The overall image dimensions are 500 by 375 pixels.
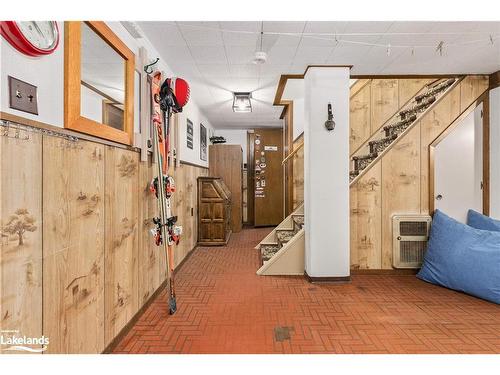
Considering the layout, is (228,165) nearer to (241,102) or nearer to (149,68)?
(241,102)

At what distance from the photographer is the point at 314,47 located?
2.95 m

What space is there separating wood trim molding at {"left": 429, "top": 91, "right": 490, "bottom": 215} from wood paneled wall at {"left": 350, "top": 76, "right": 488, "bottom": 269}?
0.14 ft

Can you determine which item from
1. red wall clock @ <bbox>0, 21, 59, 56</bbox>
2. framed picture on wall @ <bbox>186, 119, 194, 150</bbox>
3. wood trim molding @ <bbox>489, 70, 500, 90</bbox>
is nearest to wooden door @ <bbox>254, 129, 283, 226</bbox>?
framed picture on wall @ <bbox>186, 119, 194, 150</bbox>

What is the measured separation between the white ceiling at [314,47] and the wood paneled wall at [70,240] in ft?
4.50

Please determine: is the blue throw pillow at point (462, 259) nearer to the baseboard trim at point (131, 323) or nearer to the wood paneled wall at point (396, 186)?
the wood paneled wall at point (396, 186)

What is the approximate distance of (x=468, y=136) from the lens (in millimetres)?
3865

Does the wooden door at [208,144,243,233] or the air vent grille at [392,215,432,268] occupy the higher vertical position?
the wooden door at [208,144,243,233]

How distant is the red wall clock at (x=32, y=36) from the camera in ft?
3.90

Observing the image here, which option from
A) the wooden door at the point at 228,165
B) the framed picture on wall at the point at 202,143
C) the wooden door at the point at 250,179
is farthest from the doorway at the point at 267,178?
the framed picture on wall at the point at 202,143

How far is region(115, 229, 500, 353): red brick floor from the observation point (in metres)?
2.07

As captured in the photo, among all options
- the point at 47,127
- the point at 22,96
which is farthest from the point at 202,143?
the point at 22,96

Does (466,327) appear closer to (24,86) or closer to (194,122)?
(24,86)

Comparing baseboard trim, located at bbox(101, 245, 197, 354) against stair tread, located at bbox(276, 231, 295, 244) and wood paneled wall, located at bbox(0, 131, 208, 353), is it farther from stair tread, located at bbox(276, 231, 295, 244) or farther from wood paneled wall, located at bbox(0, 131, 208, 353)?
stair tread, located at bbox(276, 231, 295, 244)

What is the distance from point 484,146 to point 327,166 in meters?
2.30
